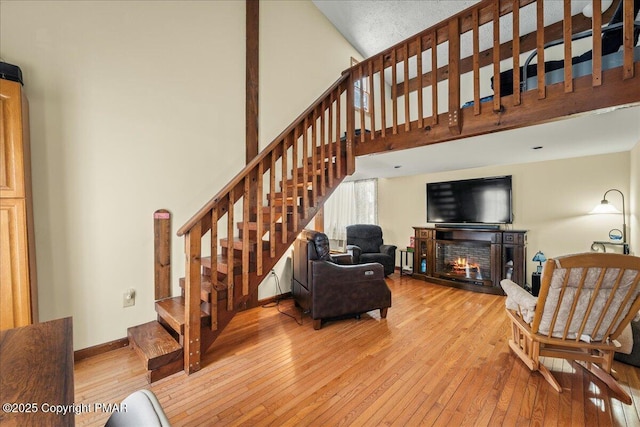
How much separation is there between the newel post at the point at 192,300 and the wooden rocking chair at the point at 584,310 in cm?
249

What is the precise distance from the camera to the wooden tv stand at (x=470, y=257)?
3.95m

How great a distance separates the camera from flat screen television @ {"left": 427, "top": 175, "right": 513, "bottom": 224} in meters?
4.21

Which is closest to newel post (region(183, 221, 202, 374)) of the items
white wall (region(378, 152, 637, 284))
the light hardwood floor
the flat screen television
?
the light hardwood floor

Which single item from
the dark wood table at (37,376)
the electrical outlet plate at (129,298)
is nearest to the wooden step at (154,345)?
the electrical outlet plate at (129,298)

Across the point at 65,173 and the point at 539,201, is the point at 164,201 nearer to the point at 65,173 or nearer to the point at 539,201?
the point at 65,173

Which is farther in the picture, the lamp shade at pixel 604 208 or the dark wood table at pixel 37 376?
the lamp shade at pixel 604 208

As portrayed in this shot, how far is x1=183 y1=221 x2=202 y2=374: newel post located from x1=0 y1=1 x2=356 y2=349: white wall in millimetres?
856

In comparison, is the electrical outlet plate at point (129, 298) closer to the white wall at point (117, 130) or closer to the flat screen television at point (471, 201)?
the white wall at point (117, 130)

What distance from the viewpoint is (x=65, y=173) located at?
212 cm

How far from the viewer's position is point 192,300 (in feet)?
6.51

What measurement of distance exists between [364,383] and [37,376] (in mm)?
1799

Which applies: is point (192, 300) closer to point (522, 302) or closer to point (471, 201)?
point (522, 302)

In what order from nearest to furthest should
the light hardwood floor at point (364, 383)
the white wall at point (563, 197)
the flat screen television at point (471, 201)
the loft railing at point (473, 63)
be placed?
the light hardwood floor at point (364, 383)
the loft railing at point (473, 63)
the white wall at point (563, 197)
the flat screen television at point (471, 201)

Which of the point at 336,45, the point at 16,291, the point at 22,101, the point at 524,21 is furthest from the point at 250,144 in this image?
the point at 524,21
